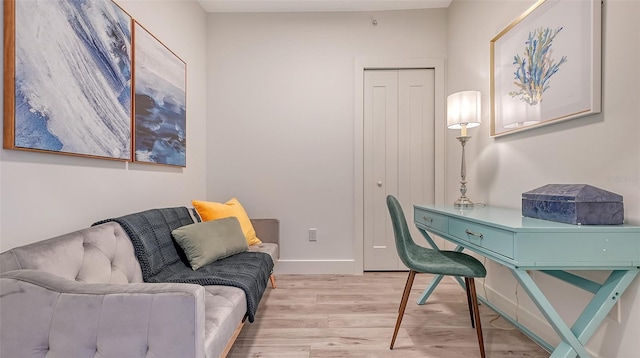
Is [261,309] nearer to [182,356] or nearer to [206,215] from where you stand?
[206,215]

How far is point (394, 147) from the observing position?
291cm

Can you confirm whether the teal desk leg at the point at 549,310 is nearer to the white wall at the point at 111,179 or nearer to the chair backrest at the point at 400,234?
the chair backrest at the point at 400,234

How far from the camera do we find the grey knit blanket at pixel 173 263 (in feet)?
4.86

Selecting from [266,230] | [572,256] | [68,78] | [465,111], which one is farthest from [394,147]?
[68,78]

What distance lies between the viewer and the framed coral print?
1.33 metres

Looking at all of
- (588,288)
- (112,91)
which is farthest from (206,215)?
(588,288)

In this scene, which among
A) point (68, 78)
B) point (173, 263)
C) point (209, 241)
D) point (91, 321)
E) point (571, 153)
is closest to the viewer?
point (91, 321)

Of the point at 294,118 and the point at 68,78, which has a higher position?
the point at 294,118

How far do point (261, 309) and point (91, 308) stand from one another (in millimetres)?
1400

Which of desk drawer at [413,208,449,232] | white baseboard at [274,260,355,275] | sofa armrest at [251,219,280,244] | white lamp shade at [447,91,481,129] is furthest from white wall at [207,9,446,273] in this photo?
white lamp shade at [447,91,481,129]

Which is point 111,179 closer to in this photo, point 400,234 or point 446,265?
point 400,234

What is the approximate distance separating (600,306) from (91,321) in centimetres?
190

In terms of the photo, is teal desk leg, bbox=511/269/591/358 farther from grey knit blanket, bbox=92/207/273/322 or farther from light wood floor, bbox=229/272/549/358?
grey knit blanket, bbox=92/207/273/322

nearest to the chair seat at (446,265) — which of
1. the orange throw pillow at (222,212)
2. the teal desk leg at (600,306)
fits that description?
the teal desk leg at (600,306)
